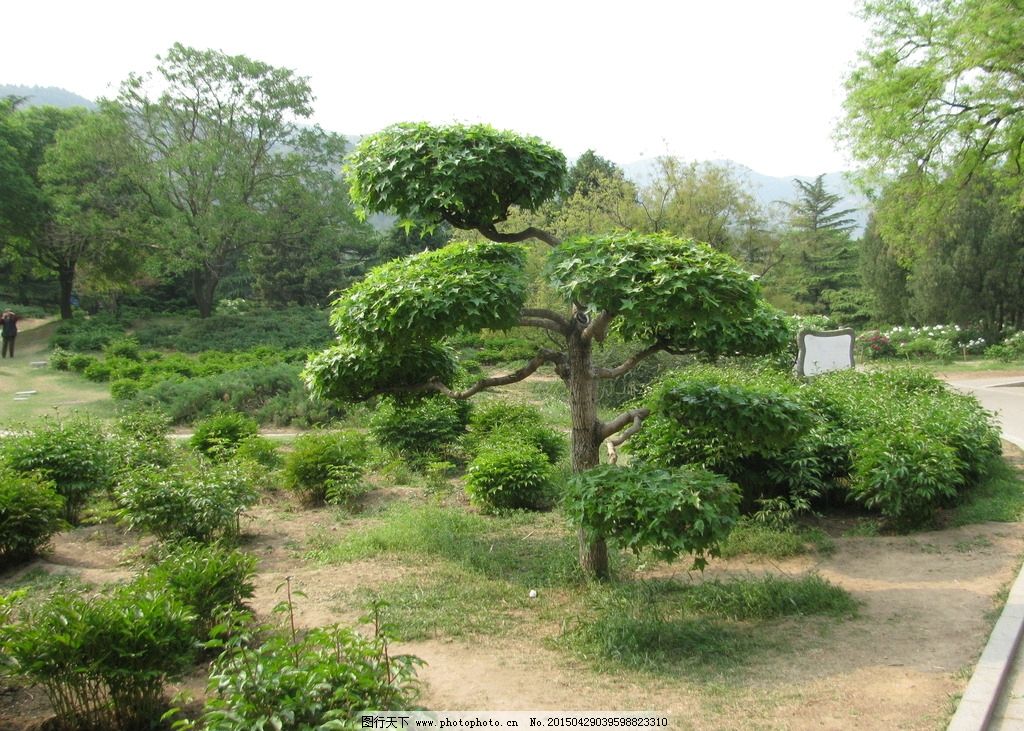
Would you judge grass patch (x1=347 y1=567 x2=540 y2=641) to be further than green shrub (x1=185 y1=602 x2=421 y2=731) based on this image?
Yes

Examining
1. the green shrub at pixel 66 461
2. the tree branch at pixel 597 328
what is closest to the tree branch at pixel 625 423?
the tree branch at pixel 597 328

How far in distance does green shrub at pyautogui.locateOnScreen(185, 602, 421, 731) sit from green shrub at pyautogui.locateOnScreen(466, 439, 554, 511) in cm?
424

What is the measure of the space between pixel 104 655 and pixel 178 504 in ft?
9.44

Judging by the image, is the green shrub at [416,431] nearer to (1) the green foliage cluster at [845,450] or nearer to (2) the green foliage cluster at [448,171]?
(1) the green foliage cluster at [845,450]

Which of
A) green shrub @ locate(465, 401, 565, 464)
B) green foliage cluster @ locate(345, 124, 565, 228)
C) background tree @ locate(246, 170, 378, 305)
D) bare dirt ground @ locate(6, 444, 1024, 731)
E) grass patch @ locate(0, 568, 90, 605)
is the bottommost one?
bare dirt ground @ locate(6, 444, 1024, 731)

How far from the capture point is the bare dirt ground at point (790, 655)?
3.76 metres

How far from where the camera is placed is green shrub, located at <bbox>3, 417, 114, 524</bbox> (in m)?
7.12

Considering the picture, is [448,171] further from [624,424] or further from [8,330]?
[8,330]

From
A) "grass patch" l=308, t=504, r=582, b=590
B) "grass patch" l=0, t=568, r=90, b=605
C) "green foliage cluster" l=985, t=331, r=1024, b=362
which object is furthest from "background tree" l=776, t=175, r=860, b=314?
"grass patch" l=0, t=568, r=90, b=605

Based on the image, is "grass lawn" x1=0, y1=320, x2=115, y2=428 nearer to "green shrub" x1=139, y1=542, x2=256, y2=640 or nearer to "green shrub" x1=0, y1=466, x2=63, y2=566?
"green shrub" x1=0, y1=466, x2=63, y2=566

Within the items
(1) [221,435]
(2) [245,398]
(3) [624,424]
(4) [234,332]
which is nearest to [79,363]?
(4) [234,332]

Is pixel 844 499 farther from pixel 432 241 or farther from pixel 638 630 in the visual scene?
pixel 432 241

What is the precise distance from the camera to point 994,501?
7.58 metres

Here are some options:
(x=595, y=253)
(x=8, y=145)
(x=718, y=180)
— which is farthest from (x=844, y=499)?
(x=8, y=145)
